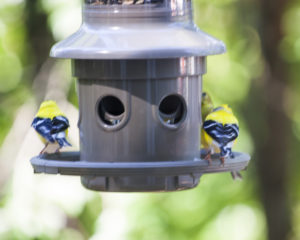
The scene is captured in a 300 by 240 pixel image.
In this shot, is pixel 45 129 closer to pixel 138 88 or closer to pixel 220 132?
pixel 138 88

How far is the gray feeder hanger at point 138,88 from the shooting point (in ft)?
15.1

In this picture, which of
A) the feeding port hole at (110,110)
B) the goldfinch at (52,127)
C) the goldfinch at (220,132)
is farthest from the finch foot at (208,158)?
the goldfinch at (52,127)

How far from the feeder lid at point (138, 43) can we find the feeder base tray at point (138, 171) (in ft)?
1.99

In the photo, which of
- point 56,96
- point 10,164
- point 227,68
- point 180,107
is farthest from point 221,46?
point 227,68

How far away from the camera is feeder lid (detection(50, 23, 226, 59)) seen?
14.8ft

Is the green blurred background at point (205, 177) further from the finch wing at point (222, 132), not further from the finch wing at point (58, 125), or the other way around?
the finch wing at point (222, 132)

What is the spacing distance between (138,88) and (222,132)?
0.59m

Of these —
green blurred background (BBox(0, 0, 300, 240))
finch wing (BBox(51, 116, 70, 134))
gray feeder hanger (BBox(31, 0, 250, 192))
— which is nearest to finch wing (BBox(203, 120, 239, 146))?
gray feeder hanger (BBox(31, 0, 250, 192))

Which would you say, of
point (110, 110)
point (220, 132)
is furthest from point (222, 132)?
point (110, 110)

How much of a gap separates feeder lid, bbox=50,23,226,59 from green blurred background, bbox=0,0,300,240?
136 inches

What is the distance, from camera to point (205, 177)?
12102 mm

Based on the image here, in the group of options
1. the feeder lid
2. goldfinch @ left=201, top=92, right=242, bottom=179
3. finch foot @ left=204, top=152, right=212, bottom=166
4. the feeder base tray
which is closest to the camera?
the feeder base tray

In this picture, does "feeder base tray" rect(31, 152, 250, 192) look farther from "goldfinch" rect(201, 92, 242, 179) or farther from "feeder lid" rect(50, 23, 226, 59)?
"feeder lid" rect(50, 23, 226, 59)

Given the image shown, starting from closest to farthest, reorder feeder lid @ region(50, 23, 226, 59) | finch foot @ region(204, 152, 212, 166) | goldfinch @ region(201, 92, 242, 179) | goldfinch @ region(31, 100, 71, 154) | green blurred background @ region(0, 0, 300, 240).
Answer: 1. feeder lid @ region(50, 23, 226, 59)
2. finch foot @ region(204, 152, 212, 166)
3. goldfinch @ region(201, 92, 242, 179)
4. goldfinch @ region(31, 100, 71, 154)
5. green blurred background @ region(0, 0, 300, 240)
